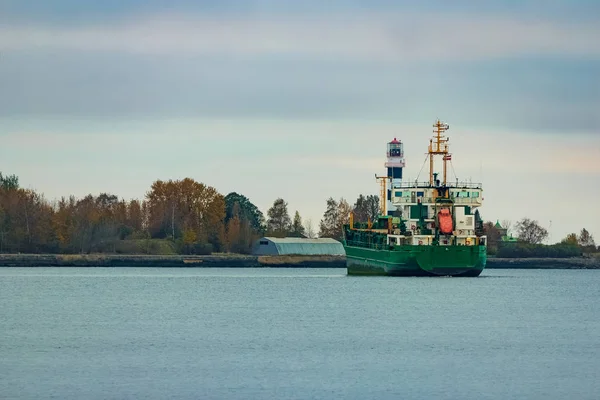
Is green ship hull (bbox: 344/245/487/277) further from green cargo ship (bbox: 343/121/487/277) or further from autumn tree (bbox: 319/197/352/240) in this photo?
autumn tree (bbox: 319/197/352/240)

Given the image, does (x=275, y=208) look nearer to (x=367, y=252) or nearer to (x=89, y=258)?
(x=89, y=258)

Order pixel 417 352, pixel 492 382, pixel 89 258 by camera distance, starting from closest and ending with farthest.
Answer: pixel 492 382
pixel 417 352
pixel 89 258

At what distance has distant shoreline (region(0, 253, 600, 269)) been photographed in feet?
458

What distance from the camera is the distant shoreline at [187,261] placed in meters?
140

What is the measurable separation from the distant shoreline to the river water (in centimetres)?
6134

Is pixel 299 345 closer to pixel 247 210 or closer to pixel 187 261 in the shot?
pixel 187 261

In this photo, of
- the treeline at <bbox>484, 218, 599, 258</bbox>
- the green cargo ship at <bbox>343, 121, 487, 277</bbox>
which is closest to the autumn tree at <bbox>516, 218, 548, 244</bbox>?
the treeline at <bbox>484, 218, 599, 258</bbox>

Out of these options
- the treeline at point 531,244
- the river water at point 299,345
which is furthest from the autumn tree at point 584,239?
the river water at point 299,345

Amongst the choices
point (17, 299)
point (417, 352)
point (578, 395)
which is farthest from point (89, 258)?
point (578, 395)

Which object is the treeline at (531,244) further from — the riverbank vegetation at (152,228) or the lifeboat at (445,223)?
the lifeboat at (445,223)

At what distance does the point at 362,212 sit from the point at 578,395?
15239 centimetres

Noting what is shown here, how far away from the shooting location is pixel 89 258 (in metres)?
141

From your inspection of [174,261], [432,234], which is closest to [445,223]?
[432,234]

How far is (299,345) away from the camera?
45250 mm
